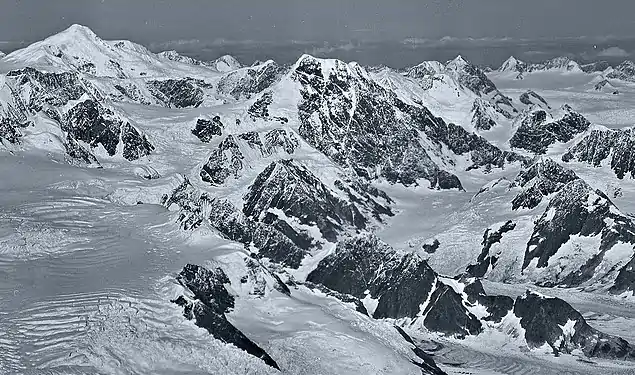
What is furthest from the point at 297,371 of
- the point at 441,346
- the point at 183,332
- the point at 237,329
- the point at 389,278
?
the point at 389,278

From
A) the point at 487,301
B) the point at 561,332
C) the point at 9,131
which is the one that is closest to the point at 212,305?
the point at 487,301

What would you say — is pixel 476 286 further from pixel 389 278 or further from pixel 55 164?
pixel 55 164

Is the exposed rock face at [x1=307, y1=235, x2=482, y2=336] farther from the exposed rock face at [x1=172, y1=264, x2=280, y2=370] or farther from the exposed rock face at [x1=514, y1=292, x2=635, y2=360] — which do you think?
the exposed rock face at [x1=172, y1=264, x2=280, y2=370]

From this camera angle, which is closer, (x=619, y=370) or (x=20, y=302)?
(x=20, y=302)

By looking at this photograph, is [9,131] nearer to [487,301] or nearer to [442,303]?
[442,303]

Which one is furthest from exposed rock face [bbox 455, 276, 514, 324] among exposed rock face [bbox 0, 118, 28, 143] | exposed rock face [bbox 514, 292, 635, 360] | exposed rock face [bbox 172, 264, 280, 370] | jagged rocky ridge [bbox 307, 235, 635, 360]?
exposed rock face [bbox 0, 118, 28, 143]
